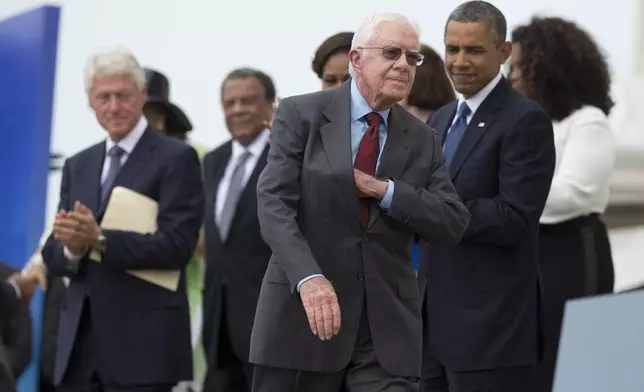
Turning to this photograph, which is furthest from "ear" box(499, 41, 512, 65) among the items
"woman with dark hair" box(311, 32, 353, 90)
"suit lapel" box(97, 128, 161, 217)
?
"suit lapel" box(97, 128, 161, 217)

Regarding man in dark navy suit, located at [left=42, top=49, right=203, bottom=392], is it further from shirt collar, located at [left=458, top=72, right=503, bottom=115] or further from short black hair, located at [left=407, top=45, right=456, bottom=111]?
shirt collar, located at [left=458, top=72, right=503, bottom=115]

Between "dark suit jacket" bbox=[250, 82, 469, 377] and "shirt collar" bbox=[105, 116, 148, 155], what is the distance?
1.47 m

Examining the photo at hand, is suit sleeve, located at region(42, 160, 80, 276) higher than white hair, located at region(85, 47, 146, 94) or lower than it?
lower

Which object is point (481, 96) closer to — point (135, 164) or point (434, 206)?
point (434, 206)

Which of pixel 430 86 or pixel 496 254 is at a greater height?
pixel 430 86

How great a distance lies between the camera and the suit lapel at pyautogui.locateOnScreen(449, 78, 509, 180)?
518cm

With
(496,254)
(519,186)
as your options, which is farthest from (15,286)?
(519,186)

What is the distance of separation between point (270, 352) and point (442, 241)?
22.8 inches

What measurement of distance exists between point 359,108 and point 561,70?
5.31 ft

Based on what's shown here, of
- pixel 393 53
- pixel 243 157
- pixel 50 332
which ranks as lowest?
pixel 50 332

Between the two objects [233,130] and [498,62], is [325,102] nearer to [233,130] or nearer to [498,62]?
[498,62]

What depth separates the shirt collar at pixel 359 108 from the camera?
444cm

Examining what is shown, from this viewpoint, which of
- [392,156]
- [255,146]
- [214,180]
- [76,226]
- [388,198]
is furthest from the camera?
[214,180]

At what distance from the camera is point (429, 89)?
605 centimetres
